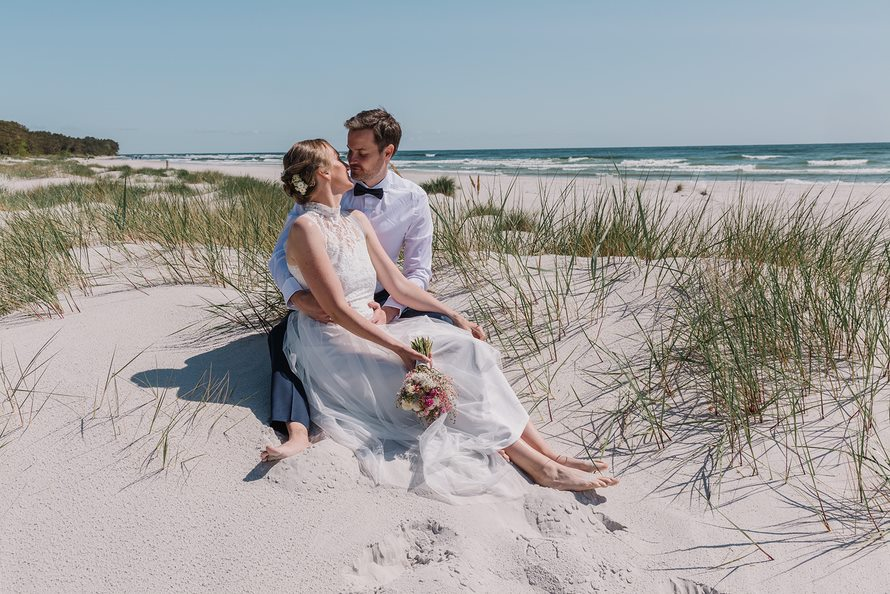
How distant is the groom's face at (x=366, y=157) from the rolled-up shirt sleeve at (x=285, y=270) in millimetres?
412

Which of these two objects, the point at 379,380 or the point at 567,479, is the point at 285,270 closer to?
the point at 379,380

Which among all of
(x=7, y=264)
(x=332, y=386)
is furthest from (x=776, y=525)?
(x=7, y=264)

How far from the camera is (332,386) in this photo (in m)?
2.79

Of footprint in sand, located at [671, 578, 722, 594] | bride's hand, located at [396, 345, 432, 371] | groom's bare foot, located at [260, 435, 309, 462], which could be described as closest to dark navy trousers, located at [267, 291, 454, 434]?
groom's bare foot, located at [260, 435, 309, 462]

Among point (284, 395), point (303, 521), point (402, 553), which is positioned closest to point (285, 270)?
point (284, 395)

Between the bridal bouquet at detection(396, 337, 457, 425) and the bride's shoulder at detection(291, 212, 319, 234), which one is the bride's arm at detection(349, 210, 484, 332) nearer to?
the bride's shoulder at detection(291, 212, 319, 234)

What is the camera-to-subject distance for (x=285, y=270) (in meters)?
2.98

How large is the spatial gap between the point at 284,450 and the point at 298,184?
41.8 inches

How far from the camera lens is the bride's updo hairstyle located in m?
2.77

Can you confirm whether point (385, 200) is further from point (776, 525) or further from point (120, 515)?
point (776, 525)

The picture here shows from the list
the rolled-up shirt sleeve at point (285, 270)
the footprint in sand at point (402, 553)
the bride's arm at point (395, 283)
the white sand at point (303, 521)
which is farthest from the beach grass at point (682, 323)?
the footprint in sand at point (402, 553)

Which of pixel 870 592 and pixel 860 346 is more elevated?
pixel 860 346

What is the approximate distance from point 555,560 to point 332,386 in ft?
3.78

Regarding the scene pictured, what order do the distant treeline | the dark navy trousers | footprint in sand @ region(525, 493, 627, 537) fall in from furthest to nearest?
the distant treeline → the dark navy trousers → footprint in sand @ region(525, 493, 627, 537)
